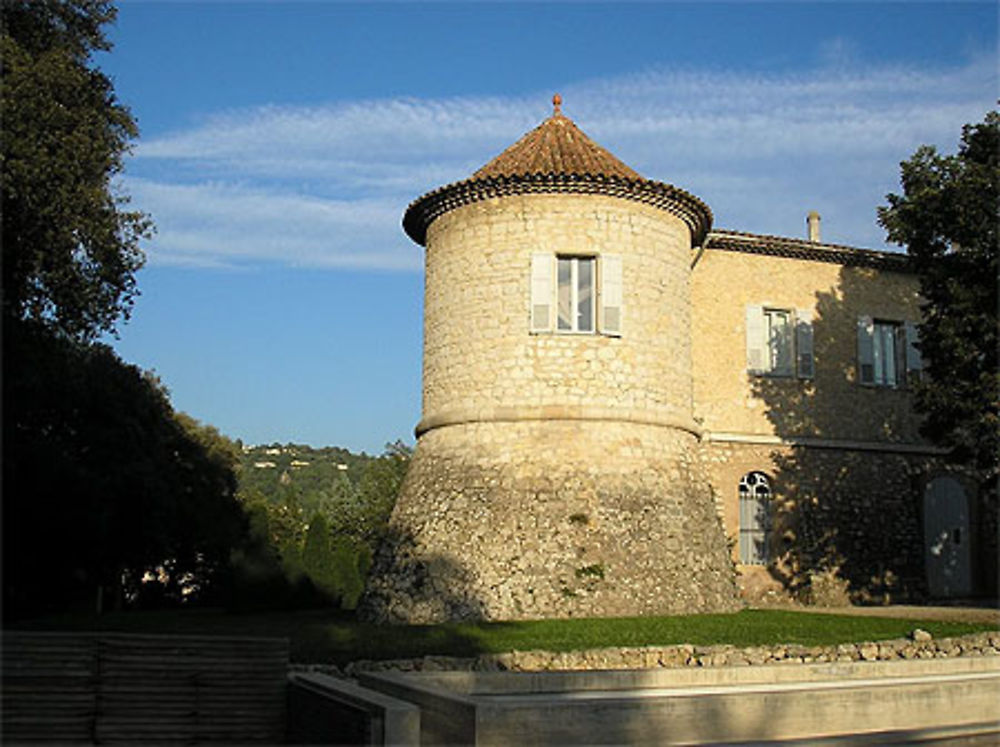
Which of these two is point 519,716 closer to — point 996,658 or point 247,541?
point 996,658

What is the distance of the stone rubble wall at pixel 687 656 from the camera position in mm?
12336

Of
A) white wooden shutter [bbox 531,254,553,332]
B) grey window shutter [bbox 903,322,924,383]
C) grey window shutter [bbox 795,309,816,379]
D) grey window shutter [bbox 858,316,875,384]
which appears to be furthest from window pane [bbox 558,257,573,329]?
grey window shutter [bbox 903,322,924,383]

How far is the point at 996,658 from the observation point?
1319 cm

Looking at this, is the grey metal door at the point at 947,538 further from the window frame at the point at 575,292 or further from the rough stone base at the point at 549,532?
the window frame at the point at 575,292

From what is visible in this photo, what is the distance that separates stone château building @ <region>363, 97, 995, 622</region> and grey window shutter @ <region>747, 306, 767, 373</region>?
5.6 inches

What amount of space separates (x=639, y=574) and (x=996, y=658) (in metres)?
5.48

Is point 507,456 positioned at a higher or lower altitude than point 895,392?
lower

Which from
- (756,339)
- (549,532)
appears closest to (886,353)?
(756,339)

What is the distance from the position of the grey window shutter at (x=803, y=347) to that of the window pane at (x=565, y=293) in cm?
767

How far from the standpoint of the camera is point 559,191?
1808 centimetres

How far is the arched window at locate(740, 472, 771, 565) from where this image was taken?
22094 millimetres

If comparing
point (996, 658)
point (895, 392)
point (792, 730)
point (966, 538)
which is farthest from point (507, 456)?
point (966, 538)

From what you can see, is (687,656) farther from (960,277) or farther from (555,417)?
(960,277)

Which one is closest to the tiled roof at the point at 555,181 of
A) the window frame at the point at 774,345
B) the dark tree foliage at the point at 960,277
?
the window frame at the point at 774,345
